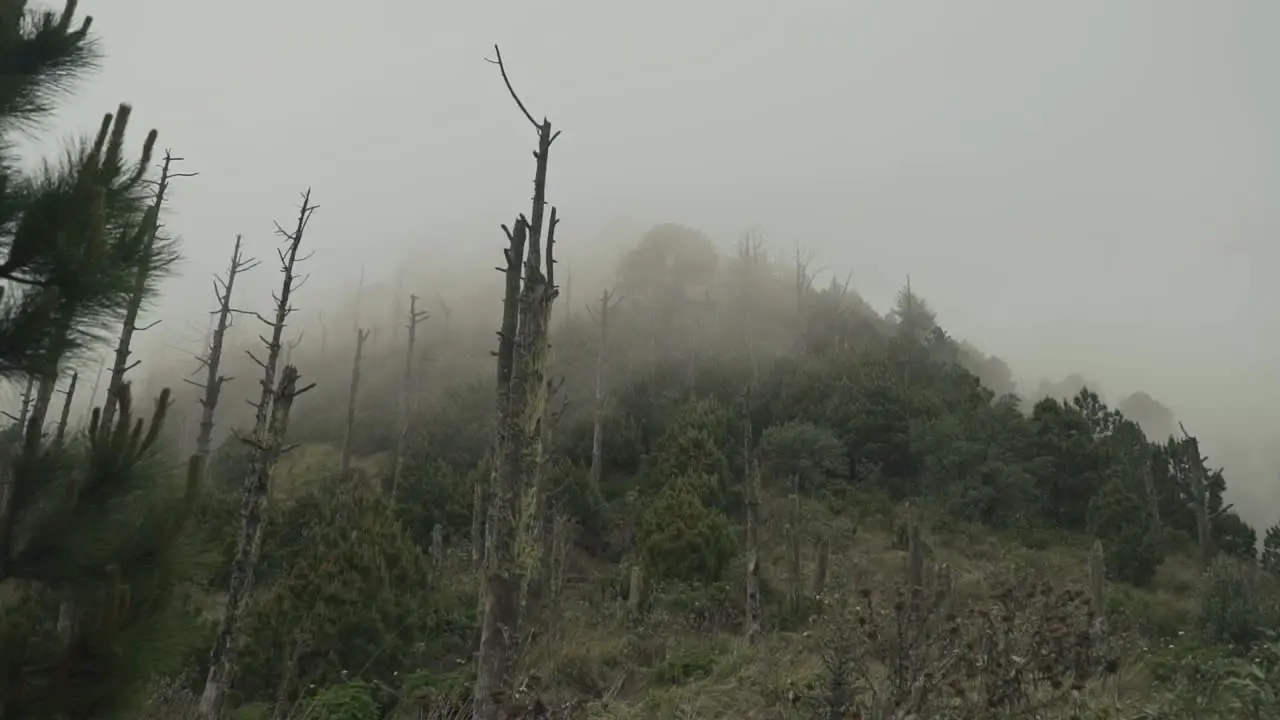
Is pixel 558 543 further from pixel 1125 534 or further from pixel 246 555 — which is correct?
pixel 1125 534

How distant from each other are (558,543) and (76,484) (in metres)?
12.1

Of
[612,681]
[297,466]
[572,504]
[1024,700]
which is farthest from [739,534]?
[297,466]

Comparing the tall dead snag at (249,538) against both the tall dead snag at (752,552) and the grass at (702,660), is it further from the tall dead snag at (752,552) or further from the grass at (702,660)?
the tall dead snag at (752,552)

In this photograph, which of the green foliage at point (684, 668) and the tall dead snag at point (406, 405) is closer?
the green foliage at point (684, 668)

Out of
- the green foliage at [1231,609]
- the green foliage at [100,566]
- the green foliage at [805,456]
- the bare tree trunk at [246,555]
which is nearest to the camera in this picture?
the green foliage at [100,566]

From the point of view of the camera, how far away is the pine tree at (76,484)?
260 cm

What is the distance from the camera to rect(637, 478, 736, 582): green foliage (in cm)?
1705

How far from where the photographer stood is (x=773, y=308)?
4791 cm

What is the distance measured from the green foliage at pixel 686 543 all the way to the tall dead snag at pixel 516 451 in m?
12.5

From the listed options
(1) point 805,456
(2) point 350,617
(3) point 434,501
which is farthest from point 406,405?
(2) point 350,617

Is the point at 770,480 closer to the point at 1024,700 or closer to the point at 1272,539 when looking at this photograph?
the point at 1272,539

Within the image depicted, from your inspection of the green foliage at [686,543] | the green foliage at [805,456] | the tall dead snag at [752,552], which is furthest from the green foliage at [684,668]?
the green foliage at [805,456]

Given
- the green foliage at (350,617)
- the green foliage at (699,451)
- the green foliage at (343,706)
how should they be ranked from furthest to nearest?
1. the green foliage at (699,451)
2. the green foliage at (350,617)
3. the green foliage at (343,706)

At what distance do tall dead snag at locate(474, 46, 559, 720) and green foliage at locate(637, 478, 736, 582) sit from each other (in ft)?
40.9
